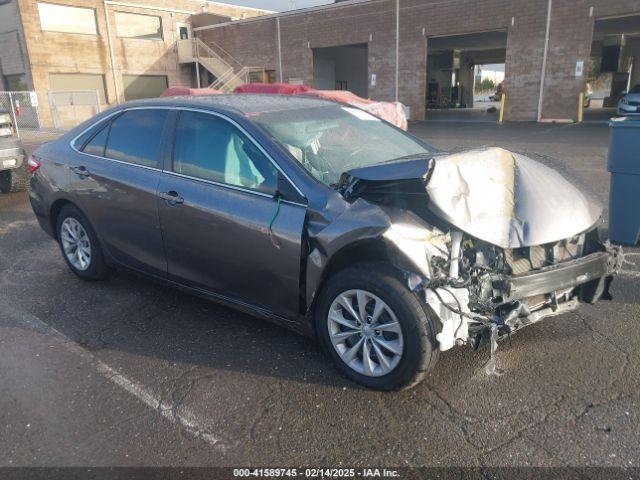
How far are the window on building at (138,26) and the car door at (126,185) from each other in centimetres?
3048

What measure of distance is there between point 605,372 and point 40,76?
102 ft

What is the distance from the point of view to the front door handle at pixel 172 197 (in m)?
3.82

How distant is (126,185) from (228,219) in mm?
1198

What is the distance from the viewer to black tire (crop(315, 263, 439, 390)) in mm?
2881

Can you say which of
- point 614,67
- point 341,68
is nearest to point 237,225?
point 341,68

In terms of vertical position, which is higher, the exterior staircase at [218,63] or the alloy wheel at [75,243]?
the exterior staircase at [218,63]

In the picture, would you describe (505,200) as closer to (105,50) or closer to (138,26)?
(105,50)

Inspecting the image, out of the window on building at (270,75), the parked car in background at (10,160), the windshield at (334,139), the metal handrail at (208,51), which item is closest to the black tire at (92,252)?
the windshield at (334,139)

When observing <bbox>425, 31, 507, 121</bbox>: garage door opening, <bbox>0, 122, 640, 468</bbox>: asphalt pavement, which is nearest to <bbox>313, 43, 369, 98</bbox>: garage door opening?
<bbox>425, 31, 507, 121</bbox>: garage door opening

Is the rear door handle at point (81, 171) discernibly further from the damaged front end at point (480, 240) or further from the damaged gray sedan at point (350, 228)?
the damaged front end at point (480, 240)

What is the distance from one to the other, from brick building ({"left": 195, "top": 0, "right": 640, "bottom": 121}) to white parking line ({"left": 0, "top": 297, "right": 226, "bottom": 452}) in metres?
22.3

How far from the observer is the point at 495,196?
3213mm

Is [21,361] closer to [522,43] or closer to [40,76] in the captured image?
[522,43]

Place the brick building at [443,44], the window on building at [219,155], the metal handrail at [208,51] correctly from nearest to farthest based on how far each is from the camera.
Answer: the window on building at [219,155], the brick building at [443,44], the metal handrail at [208,51]
